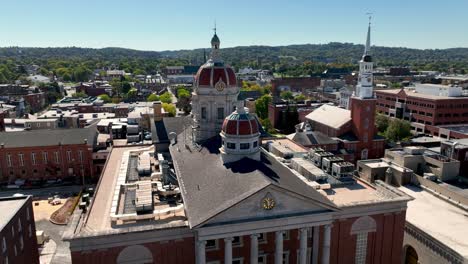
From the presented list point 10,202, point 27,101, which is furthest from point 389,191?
point 27,101

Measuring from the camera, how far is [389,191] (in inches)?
Result: 1796

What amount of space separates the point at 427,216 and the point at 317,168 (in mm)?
16549

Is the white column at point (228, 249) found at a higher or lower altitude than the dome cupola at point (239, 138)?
lower

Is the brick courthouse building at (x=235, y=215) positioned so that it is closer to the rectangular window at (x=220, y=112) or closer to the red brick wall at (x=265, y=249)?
the red brick wall at (x=265, y=249)

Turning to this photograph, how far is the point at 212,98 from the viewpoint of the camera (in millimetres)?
61188

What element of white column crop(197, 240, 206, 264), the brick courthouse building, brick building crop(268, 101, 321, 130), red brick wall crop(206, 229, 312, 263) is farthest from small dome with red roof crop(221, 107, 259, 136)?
brick building crop(268, 101, 321, 130)

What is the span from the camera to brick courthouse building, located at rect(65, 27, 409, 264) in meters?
35.9

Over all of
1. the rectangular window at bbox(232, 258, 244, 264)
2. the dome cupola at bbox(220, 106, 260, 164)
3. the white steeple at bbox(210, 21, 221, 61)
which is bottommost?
the rectangular window at bbox(232, 258, 244, 264)

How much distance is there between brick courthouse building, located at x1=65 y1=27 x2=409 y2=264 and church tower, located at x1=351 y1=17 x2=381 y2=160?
46.9 meters

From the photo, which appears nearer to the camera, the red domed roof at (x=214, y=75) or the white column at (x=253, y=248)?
the white column at (x=253, y=248)

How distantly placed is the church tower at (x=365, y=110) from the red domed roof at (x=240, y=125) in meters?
53.9

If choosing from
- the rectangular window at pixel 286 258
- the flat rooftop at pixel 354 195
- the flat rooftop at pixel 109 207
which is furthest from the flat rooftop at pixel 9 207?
the flat rooftop at pixel 354 195

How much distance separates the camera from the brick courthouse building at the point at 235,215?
3588 centimetres

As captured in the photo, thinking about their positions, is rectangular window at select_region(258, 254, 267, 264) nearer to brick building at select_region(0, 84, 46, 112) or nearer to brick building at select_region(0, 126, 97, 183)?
brick building at select_region(0, 126, 97, 183)
